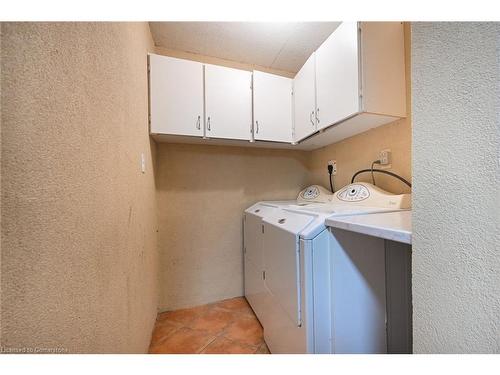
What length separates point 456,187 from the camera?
17.9 inches

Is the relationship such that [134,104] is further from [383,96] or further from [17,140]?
[383,96]

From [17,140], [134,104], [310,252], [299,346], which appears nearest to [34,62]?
[17,140]

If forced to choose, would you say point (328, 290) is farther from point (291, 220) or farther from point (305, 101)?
point (305, 101)

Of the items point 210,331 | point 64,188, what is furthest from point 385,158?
point 210,331

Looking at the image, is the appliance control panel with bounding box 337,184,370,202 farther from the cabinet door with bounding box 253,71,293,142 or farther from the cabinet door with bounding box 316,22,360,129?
the cabinet door with bounding box 253,71,293,142

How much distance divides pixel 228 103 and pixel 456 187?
161 centimetres

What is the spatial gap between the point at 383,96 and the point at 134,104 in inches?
59.6

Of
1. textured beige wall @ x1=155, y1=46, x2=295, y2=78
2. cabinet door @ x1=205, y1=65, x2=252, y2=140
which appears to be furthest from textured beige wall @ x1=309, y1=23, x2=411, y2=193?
textured beige wall @ x1=155, y1=46, x2=295, y2=78

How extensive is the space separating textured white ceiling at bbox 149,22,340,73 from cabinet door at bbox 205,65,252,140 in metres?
0.29

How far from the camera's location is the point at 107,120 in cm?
72

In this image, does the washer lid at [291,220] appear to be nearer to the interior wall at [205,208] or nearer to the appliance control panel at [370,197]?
the appliance control panel at [370,197]

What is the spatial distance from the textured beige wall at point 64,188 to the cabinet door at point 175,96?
0.66 m

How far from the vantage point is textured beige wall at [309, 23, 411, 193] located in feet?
4.37

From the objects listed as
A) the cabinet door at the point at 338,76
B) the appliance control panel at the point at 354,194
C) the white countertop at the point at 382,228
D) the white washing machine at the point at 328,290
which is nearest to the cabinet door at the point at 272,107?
the cabinet door at the point at 338,76
